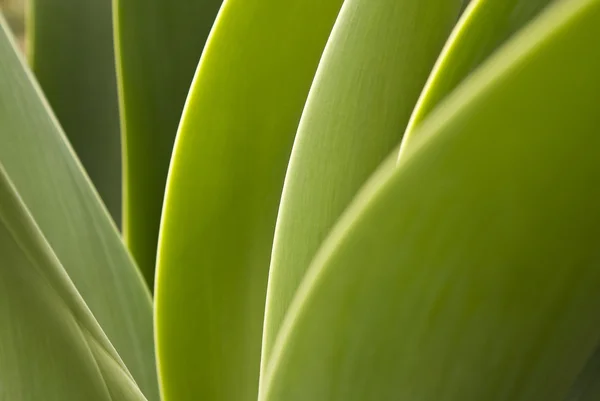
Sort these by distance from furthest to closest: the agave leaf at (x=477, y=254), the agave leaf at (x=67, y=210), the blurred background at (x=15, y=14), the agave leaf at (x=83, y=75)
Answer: the blurred background at (x=15, y=14) < the agave leaf at (x=83, y=75) < the agave leaf at (x=67, y=210) < the agave leaf at (x=477, y=254)

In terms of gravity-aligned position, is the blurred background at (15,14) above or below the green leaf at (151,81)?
above

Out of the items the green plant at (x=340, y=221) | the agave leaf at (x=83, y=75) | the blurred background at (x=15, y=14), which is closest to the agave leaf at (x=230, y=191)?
the green plant at (x=340, y=221)

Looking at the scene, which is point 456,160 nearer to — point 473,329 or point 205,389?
point 473,329

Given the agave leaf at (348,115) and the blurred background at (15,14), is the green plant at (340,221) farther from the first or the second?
the blurred background at (15,14)

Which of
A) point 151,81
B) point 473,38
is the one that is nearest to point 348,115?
point 473,38

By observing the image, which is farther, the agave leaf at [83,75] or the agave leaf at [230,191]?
the agave leaf at [83,75]

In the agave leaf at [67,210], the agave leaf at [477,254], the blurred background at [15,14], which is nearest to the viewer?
the agave leaf at [477,254]

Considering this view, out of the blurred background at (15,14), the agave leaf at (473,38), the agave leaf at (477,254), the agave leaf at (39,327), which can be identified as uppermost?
the blurred background at (15,14)
